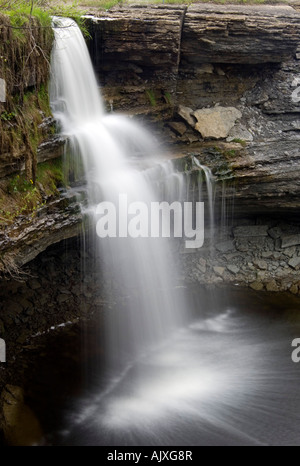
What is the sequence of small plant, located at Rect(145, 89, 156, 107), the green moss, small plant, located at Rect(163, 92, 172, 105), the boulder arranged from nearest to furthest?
the green moss, small plant, located at Rect(145, 89, 156, 107), small plant, located at Rect(163, 92, 172, 105), the boulder

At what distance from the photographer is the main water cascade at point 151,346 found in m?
7.88

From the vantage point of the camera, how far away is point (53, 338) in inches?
406

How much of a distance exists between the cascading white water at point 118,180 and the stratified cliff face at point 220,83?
1.90 ft

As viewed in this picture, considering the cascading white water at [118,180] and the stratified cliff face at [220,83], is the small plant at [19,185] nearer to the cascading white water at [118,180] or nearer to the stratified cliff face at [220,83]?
the cascading white water at [118,180]

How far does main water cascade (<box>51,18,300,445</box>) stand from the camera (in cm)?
788

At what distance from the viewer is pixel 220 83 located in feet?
40.6

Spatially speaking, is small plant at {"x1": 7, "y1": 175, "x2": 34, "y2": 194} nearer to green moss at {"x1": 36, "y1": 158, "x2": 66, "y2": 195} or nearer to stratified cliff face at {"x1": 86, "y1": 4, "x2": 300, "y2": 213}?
green moss at {"x1": 36, "y1": 158, "x2": 66, "y2": 195}

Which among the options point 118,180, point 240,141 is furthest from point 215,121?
point 118,180

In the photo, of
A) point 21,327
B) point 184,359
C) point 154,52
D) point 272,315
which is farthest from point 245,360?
point 154,52

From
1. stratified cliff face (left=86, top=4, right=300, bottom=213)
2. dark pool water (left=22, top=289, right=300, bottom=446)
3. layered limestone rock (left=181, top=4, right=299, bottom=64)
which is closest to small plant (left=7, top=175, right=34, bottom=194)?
stratified cliff face (left=86, top=4, right=300, bottom=213)

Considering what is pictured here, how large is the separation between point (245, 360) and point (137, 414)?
2576 mm

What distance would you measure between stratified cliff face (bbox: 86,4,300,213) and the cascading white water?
1.90ft

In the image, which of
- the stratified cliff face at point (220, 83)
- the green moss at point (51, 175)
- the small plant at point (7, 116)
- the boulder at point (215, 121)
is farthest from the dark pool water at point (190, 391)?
the small plant at point (7, 116)

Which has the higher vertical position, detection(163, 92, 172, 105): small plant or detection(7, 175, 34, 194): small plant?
detection(163, 92, 172, 105): small plant
